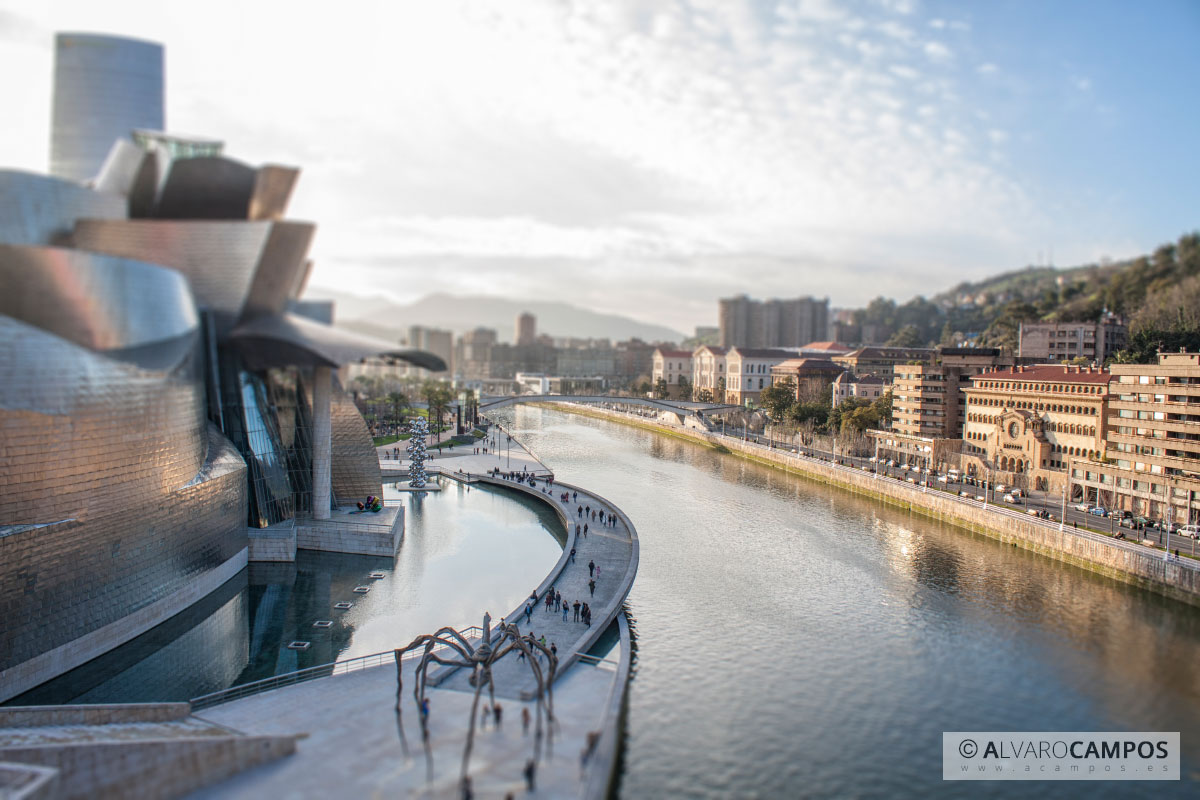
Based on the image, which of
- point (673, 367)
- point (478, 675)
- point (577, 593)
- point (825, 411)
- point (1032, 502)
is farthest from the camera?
point (673, 367)

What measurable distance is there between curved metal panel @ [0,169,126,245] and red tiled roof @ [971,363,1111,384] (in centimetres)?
4036

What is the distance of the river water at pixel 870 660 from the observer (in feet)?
45.8

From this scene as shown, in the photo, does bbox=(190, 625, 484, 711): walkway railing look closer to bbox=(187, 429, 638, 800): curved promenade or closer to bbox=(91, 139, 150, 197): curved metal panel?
bbox=(187, 429, 638, 800): curved promenade

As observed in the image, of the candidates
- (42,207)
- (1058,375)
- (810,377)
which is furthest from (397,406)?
(1058,375)

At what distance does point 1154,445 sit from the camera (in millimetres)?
30969

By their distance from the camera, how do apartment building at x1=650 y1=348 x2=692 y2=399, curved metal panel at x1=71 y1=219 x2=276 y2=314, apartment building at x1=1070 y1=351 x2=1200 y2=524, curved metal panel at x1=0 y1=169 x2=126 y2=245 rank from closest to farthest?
curved metal panel at x1=0 y1=169 x2=126 y2=245 < curved metal panel at x1=71 y1=219 x2=276 y2=314 < apartment building at x1=1070 y1=351 x2=1200 y2=524 < apartment building at x1=650 y1=348 x2=692 y2=399

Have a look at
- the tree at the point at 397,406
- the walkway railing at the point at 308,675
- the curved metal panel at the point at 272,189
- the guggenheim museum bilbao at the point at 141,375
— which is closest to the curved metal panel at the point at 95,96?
the guggenheim museum bilbao at the point at 141,375

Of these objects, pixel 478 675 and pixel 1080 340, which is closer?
pixel 478 675

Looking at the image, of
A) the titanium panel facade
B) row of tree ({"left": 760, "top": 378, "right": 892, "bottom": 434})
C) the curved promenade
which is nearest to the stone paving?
the curved promenade

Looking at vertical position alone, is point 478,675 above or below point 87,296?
below

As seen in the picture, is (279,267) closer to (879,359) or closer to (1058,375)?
(1058,375)

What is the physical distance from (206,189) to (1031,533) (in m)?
31.3

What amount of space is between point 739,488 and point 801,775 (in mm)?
30835

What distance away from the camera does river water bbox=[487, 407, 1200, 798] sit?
14.0 metres
